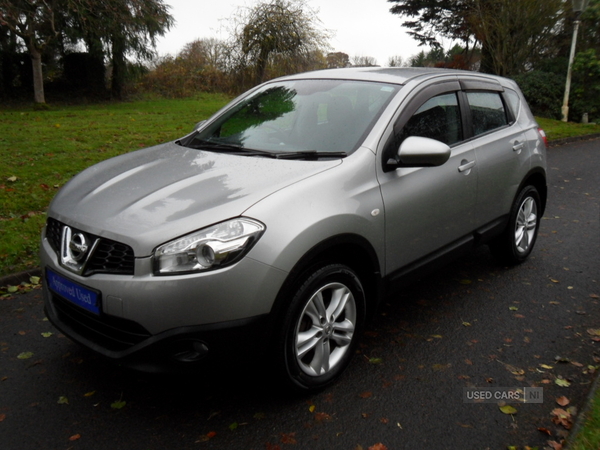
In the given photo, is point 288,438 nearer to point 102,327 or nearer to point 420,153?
point 102,327

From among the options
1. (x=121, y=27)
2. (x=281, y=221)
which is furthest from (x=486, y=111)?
(x=121, y=27)

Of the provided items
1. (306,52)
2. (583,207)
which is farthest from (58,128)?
(583,207)

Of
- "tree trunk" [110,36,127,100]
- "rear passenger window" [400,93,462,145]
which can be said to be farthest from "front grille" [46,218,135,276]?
"tree trunk" [110,36,127,100]

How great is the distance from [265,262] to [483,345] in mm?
→ 1977

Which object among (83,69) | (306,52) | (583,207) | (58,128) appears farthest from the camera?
(83,69)

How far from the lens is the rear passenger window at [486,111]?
14.7 ft

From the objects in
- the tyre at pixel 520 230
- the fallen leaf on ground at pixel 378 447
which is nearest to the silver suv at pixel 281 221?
the tyre at pixel 520 230

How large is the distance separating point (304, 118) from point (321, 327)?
1.55m

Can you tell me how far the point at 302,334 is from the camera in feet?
9.98

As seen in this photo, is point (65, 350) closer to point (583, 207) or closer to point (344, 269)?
point (344, 269)

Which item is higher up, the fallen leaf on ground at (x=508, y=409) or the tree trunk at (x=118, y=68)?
the tree trunk at (x=118, y=68)

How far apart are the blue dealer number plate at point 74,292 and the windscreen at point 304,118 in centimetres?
144

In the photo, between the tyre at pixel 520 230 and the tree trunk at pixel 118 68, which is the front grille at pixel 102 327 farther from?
the tree trunk at pixel 118 68

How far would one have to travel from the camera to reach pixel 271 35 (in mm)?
19312
